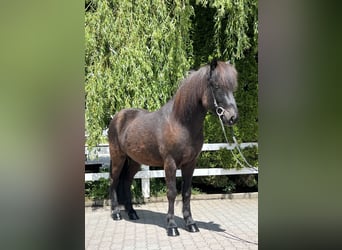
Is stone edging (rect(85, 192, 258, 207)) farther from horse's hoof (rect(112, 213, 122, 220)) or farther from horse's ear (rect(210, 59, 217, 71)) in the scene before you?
horse's ear (rect(210, 59, 217, 71))

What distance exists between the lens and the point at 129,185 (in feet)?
13.4

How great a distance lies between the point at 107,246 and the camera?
317cm

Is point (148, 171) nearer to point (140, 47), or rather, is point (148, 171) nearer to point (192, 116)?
point (140, 47)

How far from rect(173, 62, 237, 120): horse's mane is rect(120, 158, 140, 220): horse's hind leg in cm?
114

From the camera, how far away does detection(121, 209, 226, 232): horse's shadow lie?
12.1 feet

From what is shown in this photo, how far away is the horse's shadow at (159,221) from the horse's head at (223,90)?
134 centimetres

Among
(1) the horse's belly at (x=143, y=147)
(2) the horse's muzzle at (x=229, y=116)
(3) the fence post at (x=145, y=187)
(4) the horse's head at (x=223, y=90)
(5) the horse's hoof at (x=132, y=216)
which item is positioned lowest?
(5) the horse's hoof at (x=132, y=216)

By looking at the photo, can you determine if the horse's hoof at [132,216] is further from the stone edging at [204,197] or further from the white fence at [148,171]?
the white fence at [148,171]

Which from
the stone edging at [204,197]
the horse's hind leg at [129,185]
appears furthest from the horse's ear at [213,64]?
the stone edging at [204,197]

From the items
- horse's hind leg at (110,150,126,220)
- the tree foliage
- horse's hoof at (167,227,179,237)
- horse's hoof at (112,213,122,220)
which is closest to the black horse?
horse's hoof at (167,227,179,237)

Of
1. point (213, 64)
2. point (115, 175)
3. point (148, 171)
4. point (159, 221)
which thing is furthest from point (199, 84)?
point (148, 171)

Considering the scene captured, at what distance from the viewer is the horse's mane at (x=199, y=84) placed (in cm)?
288
